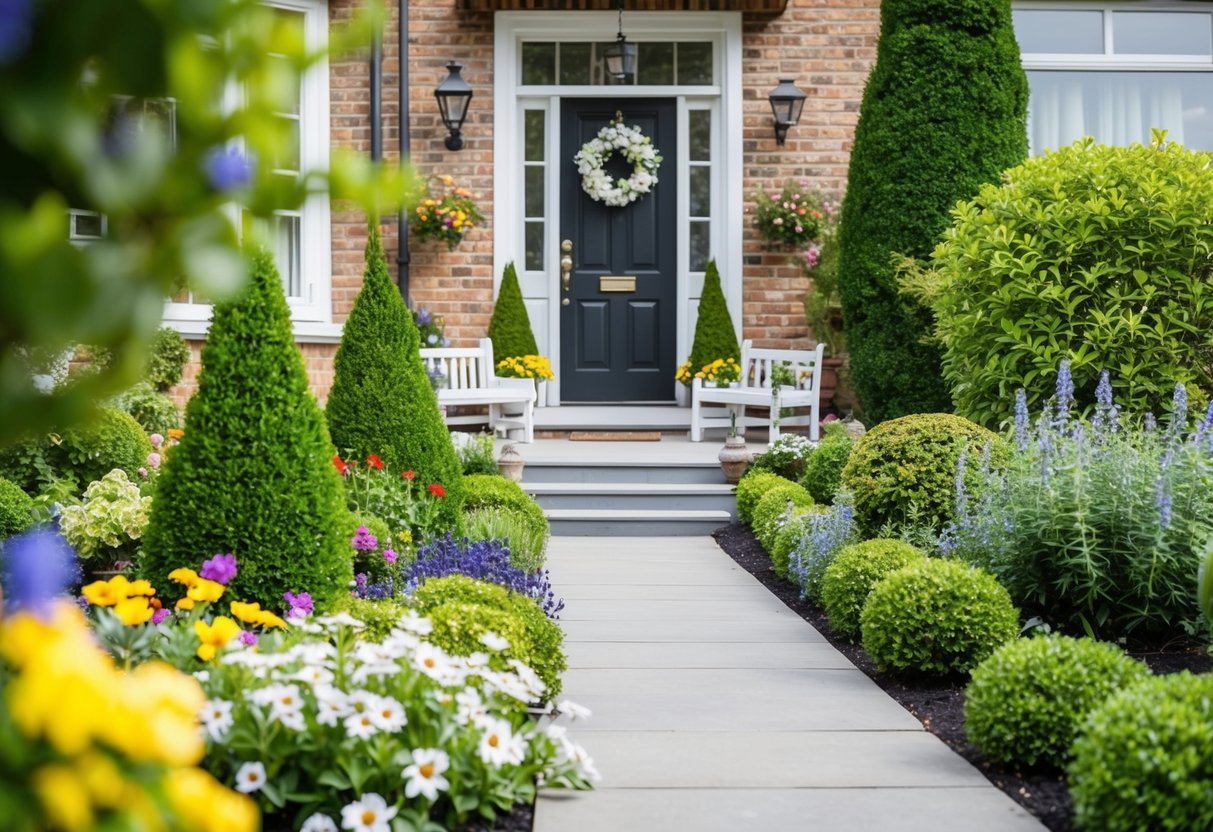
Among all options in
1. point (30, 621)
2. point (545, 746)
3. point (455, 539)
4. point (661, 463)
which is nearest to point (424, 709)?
point (545, 746)

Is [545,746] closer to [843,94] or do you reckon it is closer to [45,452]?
[45,452]

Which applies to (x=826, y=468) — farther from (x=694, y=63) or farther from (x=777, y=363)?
(x=694, y=63)

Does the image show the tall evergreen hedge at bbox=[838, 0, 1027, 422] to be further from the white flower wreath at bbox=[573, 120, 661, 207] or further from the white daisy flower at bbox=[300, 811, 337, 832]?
the white daisy flower at bbox=[300, 811, 337, 832]

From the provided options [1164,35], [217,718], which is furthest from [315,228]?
[217,718]

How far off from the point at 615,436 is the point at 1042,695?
7493 millimetres

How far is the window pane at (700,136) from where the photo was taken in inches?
453

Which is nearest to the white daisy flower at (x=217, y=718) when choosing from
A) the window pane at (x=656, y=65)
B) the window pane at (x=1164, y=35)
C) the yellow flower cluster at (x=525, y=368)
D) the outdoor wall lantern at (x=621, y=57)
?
the yellow flower cluster at (x=525, y=368)

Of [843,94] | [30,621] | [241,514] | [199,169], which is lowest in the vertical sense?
[241,514]

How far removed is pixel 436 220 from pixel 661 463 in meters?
3.20

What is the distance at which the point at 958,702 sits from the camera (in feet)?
13.7

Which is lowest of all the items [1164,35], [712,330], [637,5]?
[712,330]

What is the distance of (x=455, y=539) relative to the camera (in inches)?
234

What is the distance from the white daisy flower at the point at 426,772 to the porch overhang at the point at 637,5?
9281 mm

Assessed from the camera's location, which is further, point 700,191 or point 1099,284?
point 700,191
